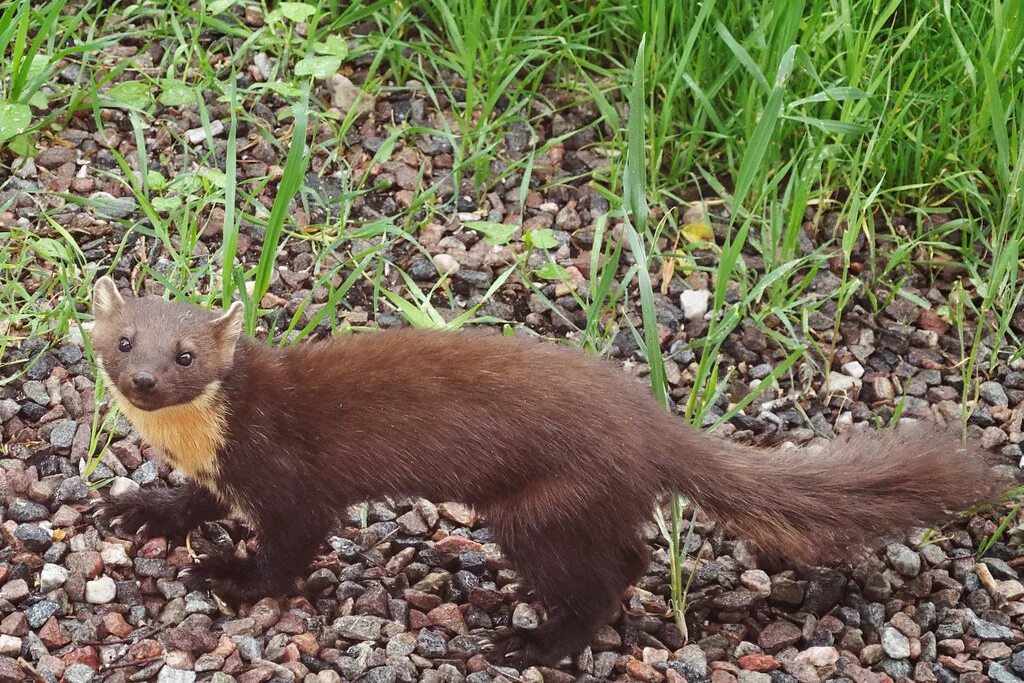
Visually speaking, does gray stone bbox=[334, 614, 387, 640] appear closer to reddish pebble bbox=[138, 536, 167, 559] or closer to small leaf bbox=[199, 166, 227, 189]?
reddish pebble bbox=[138, 536, 167, 559]

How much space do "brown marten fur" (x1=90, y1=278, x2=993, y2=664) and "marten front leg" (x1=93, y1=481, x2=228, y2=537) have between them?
10.1 inches

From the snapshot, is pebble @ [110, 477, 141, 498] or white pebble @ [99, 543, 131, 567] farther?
pebble @ [110, 477, 141, 498]

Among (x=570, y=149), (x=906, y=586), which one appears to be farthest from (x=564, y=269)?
(x=906, y=586)

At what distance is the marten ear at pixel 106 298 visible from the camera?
14.5ft

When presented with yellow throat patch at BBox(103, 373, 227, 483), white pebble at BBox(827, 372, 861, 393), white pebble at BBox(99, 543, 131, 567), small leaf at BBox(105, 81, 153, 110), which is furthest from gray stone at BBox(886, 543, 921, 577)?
small leaf at BBox(105, 81, 153, 110)

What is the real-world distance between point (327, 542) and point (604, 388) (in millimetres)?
1145

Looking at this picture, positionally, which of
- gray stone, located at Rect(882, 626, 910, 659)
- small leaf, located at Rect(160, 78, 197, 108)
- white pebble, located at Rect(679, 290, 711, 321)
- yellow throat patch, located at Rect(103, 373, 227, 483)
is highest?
small leaf, located at Rect(160, 78, 197, 108)

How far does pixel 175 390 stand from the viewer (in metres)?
4.29

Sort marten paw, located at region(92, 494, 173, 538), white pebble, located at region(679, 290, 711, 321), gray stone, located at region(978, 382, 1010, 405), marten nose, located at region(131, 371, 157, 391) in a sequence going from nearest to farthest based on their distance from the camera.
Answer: marten nose, located at region(131, 371, 157, 391) < marten paw, located at region(92, 494, 173, 538) < gray stone, located at region(978, 382, 1010, 405) < white pebble, located at region(679, 290, 711, 321)

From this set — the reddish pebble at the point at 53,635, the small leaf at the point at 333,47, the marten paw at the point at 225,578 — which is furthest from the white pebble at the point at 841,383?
the reddish pebble at the point at 53,635

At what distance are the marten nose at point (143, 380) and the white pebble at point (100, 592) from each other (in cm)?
74

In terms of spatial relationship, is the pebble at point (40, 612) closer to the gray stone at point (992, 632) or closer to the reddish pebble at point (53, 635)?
the reddish pebble at point (53, 635)

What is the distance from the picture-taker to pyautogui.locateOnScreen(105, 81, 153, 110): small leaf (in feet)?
19.3

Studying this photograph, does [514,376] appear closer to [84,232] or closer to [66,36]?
[84,232]
